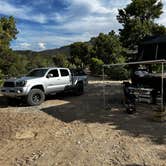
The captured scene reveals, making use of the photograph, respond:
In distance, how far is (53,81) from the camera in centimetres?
1481

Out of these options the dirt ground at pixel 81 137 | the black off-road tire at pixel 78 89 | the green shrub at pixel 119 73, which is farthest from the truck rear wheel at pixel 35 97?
the green shrub at pixel 119 73

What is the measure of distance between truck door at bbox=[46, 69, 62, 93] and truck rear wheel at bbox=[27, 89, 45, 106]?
727mm

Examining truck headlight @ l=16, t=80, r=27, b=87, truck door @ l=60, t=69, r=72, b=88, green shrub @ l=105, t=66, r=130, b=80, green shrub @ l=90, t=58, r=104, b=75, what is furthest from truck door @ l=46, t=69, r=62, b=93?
green shrub @ l=90, t=58, r=104, b=75

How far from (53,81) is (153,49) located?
5.23m

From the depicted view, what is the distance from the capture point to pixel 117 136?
8.11 meters

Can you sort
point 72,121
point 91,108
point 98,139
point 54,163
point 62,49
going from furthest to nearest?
1. point 62,49
2. point 91,108
3. point 72,121
4. point 98,139
5. point 54,163

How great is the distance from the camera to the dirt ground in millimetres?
6492

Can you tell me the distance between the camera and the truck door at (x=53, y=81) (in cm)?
1461

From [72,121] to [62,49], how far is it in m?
60.6

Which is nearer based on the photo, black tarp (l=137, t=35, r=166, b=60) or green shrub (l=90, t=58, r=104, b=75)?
black tarp (l=137, t=35, r=166, b=60)

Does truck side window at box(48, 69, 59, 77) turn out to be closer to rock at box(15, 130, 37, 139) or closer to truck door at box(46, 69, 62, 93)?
truck door at box(46, 69, 62, 93)

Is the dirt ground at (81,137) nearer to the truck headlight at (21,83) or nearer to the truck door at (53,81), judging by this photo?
the truck headlight at (21,83)

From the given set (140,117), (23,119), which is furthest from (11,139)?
(140,117)

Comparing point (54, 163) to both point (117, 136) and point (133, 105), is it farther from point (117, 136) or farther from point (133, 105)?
point (133, 105)
